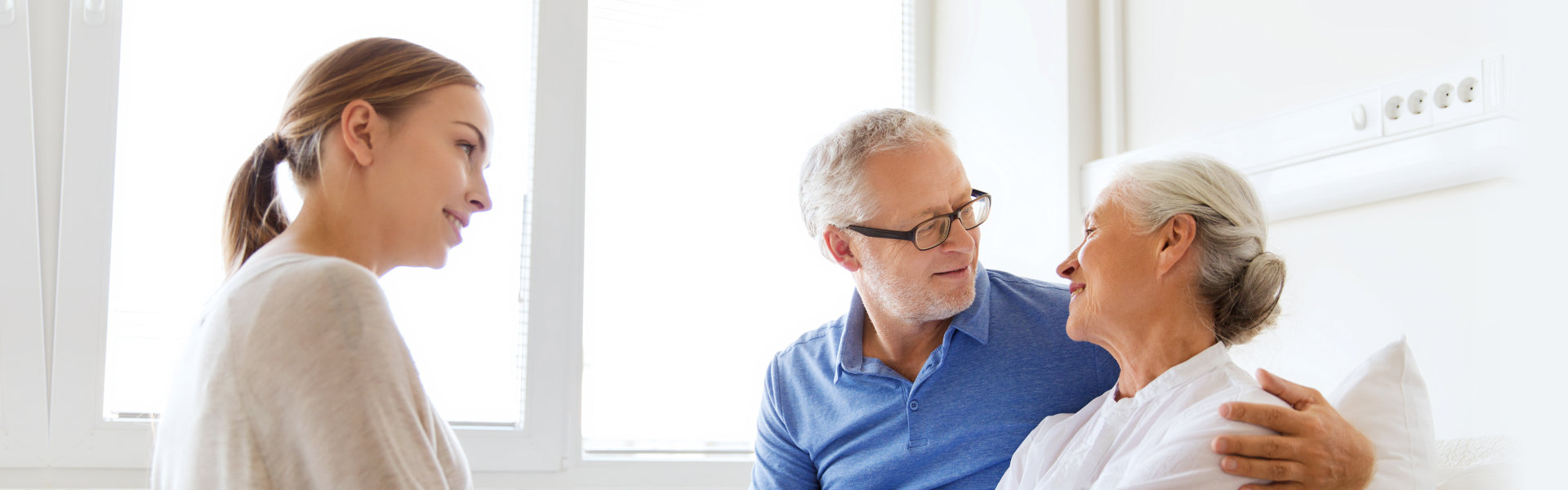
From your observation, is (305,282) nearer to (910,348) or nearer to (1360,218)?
(910,348)

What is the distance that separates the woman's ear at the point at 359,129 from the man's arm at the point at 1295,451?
100 cm

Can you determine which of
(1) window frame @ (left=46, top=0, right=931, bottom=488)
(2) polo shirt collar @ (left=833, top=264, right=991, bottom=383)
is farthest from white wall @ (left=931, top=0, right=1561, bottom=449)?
(1) window frame @ (left=46, top=0, right=931, bottom=488)

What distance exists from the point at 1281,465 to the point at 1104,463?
0.92 feet

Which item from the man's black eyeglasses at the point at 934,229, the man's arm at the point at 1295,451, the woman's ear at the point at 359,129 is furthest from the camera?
the man's black eyeglasses at the point at 934,229

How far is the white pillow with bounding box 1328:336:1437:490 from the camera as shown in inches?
53.6

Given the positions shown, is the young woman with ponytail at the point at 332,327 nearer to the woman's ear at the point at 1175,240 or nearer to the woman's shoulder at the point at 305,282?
the woman's shoulder at the point at 305,282

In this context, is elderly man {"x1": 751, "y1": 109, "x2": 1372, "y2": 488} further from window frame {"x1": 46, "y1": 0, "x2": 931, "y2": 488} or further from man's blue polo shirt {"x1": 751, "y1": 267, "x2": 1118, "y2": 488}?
window frame {"x1": 46, "y1": 0, "x2": 931, "y2": 488}

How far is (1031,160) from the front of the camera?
2.94 meters

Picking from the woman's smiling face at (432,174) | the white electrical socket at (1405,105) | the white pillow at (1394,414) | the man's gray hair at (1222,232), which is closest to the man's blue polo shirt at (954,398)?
the man's gray hair at (1222,232)

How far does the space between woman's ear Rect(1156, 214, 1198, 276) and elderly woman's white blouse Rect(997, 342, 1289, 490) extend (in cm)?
13

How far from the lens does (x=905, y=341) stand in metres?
1.88

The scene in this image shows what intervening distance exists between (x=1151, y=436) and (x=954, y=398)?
402 mm

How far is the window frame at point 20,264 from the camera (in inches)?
85.6

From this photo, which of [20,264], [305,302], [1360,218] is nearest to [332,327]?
[305,302]
